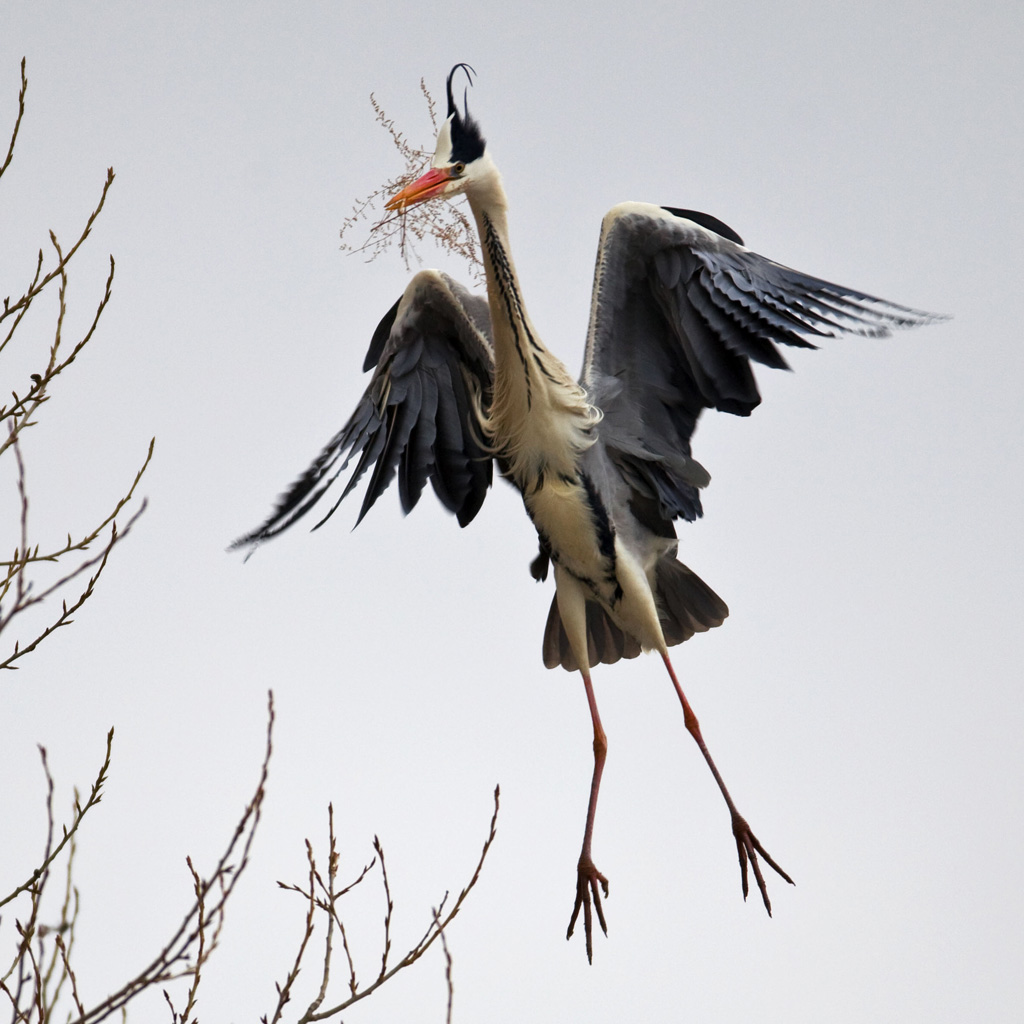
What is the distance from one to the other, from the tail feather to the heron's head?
159cm

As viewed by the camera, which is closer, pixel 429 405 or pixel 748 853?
pixel 748 853

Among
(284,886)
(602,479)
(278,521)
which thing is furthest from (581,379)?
(284,886)

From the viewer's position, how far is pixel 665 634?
15.8ft

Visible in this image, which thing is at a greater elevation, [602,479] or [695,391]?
[695,391]

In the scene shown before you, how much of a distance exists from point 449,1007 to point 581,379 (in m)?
2.76

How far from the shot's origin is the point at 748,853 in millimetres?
3830

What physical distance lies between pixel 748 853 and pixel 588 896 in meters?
0.50

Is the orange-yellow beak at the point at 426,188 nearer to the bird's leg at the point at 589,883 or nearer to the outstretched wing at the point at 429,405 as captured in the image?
the outstretched wing at the point at 429,405

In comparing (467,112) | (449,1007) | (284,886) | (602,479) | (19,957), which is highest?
(467,112)

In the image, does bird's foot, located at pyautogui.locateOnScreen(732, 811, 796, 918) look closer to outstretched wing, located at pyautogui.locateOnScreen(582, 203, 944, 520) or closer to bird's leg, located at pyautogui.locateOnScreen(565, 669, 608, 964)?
bird's leg, located at pyautogui.locateOnScreen(565, 669, 608, 964)

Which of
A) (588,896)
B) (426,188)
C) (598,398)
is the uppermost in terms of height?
(426,188)

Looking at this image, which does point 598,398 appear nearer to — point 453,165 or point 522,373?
point 522,373

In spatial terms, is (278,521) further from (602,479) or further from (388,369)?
(602,479)

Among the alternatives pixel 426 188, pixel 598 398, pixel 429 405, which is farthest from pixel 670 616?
pixel 426 188
